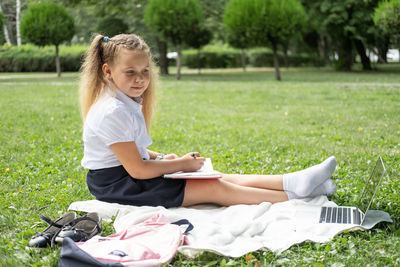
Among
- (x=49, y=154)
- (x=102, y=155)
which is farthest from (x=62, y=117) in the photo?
(x=102, y=155)

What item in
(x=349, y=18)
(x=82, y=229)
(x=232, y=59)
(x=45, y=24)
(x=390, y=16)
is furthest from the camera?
(x=232, y=59)

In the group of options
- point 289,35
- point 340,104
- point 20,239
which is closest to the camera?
point 20,239

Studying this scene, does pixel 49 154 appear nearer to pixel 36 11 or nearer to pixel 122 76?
pixel 122 76

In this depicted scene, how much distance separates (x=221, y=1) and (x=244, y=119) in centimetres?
1724

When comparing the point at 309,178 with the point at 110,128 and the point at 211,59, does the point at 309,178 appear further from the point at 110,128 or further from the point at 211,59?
the point at 211,59

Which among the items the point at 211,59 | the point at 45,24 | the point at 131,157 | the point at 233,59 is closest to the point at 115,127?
the point at 131,157

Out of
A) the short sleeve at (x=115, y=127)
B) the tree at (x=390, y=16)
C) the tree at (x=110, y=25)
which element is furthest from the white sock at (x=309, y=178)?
the tree at (x=110, y=25)

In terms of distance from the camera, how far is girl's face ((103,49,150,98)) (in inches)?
131

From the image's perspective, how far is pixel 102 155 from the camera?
11.1ft

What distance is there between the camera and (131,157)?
326 cm

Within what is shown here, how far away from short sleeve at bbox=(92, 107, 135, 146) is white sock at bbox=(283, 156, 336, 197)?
1.31 metres

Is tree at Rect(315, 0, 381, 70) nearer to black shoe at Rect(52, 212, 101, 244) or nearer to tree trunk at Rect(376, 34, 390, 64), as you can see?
tree trunk at Rect(376, 34, 390, 64)

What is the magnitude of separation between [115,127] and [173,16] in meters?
17.3

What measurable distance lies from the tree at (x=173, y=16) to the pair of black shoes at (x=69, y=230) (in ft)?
57.6
